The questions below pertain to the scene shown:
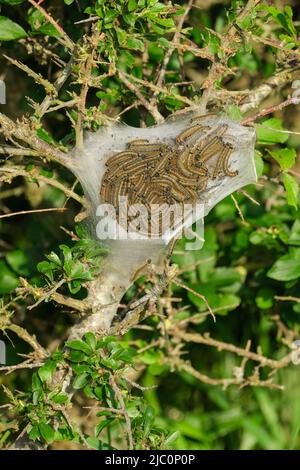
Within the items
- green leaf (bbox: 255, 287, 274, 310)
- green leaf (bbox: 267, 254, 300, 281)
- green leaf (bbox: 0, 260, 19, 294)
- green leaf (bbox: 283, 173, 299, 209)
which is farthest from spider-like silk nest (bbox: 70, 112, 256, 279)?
green leaf (bbox: 255, 287, 274, 310)

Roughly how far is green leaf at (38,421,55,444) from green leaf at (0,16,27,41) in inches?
54.9

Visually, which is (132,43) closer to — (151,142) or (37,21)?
(151,142)

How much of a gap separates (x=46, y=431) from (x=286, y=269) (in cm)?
123

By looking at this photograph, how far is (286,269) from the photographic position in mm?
3078

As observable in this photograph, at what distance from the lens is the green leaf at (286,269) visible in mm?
3055

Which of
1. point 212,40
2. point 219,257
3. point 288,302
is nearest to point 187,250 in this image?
point 219,257

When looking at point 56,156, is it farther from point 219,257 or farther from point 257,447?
point 257,447

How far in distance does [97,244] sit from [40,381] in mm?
491

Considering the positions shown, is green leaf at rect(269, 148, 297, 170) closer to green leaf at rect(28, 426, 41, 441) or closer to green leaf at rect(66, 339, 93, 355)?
green leaf at rect(66, 339, 93, 355)

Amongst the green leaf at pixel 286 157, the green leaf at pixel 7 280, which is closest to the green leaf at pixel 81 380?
the green leaf at pixel 7 280

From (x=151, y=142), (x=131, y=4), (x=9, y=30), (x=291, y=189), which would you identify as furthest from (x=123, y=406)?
→ (x=9, y=30)

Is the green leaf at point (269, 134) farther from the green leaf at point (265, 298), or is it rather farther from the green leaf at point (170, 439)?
the green leaf at point (170, 439)

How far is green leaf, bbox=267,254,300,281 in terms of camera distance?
10.0 feet

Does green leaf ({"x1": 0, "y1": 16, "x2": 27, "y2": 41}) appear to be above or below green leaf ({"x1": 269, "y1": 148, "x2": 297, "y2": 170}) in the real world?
above
